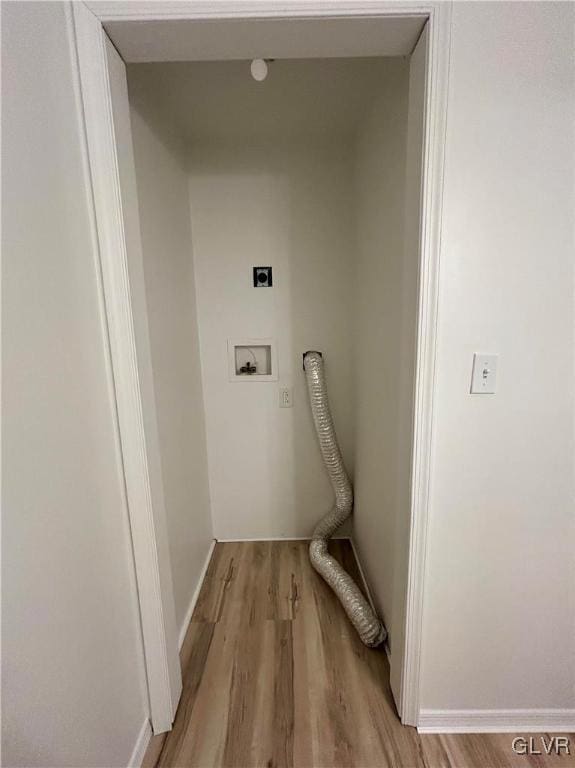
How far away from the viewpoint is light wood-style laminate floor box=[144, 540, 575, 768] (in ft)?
3.87

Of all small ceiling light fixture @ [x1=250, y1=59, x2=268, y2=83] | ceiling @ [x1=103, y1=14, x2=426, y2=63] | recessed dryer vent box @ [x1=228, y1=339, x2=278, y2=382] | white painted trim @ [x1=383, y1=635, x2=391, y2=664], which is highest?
small ceiling light fixture @ [x1=250, y1=59, x2=268, y2=83]

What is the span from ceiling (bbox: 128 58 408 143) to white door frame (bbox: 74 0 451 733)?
408 mm

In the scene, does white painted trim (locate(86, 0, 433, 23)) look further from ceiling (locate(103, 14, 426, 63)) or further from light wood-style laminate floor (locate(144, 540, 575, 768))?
light wood-style laminate floor (locate(144, 540, 575, 768))

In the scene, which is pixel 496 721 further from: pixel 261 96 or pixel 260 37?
pixel 261 96

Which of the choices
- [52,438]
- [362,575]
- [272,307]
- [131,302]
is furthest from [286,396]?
[52,438]

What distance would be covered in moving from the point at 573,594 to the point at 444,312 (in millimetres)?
1086

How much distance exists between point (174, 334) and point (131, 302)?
2.06 feet

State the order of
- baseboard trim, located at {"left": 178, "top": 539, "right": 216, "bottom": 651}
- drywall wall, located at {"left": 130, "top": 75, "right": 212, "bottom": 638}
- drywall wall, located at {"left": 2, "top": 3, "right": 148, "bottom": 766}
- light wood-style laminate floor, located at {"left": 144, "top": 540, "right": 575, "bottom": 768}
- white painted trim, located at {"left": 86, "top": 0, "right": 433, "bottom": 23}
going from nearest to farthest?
drywall wall, located at {"left": 2, "top": 3, "right": 148, "bottom": 766} < white painted trim, located at {"left": 86, "top": 0, "right": 433, "bottom": 23} < light wood-style laminate floor, located at {"left": 144, "top": 540, "right": 575, "bottom": 768} < drywall wall, located at {"left": 130, "top": 75, "right": 212, "bottom": 638} < baseboard trim, located at {"left": 178, "top": 539, "right": 216, "bottom": 651}

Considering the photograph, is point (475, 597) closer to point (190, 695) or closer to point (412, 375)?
point (412, 375)

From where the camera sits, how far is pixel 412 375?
3.50 feet

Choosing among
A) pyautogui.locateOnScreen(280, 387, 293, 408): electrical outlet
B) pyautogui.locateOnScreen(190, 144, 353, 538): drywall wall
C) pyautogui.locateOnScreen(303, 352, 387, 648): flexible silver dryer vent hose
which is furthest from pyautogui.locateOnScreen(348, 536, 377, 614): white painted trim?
pyautogui.locateOnScreen(280, 387, 293, 408): electrical outlet

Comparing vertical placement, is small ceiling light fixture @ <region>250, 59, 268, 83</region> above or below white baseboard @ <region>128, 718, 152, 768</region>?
above

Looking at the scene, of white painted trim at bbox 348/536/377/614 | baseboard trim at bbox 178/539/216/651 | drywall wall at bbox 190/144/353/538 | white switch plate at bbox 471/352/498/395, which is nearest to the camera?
white switch plate at bbox 471/352/498/395

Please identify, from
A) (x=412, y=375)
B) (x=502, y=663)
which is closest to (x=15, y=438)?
(x=412, y=375)
